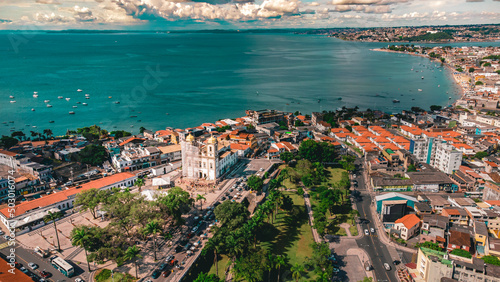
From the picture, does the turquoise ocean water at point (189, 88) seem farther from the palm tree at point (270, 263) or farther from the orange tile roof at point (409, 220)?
the palm tree at point (270, 263)

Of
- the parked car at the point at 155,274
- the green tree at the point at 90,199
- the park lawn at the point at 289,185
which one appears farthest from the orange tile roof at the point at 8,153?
the park lawn at the point at 289,185

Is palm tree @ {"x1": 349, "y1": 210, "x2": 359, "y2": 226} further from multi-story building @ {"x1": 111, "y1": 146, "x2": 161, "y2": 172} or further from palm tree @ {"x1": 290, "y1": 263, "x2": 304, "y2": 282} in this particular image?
multi-story building @ {"x1": 111, "y1": 146, "x2": 161, "y2": 172}

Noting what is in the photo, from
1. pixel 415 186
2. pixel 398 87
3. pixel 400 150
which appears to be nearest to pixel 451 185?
pixel 415 186

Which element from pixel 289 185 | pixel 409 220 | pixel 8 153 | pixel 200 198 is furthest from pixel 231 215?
pixel 8 153

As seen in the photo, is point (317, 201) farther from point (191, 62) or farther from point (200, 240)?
point (191, 62)

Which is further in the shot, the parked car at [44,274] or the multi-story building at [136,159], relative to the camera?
the multi-story building at [136,159]

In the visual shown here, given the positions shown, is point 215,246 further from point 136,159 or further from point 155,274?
point 136,159

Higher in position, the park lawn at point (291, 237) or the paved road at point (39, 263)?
the paved road at point (39, 263)
